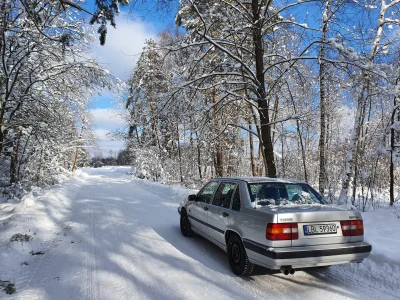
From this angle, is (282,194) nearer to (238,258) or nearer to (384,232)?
(238,258)

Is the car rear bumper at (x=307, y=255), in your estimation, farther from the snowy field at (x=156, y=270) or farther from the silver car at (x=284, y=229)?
the snowy field at (x=156, y=270)

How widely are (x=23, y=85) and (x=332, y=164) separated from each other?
17683 millimetres

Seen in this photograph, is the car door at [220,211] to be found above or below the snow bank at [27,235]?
above

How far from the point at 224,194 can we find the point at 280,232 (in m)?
1.76

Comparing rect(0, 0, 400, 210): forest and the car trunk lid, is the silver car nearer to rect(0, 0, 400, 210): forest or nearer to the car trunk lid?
the car trunk lid

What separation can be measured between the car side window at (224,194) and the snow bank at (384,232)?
254cm

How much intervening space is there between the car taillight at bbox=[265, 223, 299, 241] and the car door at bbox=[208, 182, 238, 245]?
113 cm

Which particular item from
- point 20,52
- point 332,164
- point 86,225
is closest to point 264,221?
point 86,225

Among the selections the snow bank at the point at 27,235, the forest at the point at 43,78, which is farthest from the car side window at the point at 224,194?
the forest at the point at 43,78

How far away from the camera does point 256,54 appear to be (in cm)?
977

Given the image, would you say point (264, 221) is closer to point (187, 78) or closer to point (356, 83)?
point (356, 83)

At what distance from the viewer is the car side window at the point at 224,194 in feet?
17.2

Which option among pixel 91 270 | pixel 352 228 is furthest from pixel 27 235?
pixel 352 228

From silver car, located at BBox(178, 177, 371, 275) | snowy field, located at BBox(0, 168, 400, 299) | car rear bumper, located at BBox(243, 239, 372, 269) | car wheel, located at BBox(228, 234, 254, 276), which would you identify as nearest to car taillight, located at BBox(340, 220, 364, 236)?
silver car, located at BBox(178, 177, 371, 275)
